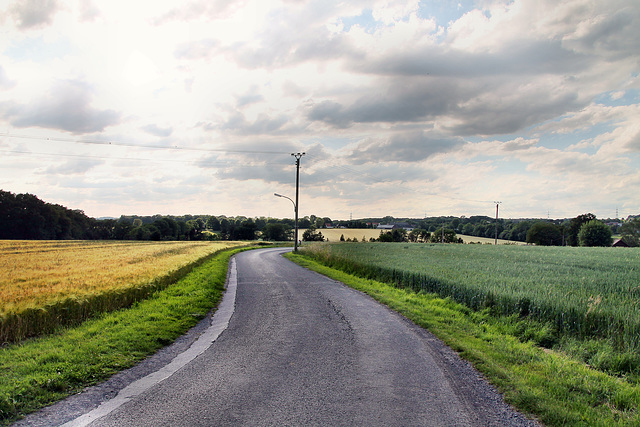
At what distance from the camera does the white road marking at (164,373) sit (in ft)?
13.9

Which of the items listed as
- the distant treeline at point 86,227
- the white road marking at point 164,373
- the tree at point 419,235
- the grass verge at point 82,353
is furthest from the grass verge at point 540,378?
the tree at point 419,235

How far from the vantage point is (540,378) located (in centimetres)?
532

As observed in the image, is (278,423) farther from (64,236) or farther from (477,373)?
(64,236)

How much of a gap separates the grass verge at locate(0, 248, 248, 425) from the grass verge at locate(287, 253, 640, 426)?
19.1 feet

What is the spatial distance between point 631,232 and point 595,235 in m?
9.17

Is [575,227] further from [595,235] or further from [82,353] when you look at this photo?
[82,353]

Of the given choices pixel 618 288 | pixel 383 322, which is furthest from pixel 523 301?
pixel 618 288

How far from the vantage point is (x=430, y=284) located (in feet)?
45.5

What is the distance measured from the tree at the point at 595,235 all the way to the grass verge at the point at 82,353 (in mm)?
103196

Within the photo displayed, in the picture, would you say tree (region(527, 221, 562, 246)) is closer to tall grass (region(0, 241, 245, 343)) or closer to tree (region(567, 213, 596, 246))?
tree (region(567, 213, 596, 246))

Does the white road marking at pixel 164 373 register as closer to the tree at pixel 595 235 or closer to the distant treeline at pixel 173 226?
the distant treeline at pixel 173 226

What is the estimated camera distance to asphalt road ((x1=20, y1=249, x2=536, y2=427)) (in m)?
4.14

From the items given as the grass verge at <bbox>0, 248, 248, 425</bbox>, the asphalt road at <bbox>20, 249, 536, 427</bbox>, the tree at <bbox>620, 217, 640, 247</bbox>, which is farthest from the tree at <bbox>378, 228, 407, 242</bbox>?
the asphalt road at <bbox>20, 249, 536, 427</bbox>

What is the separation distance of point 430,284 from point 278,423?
1100 cm
